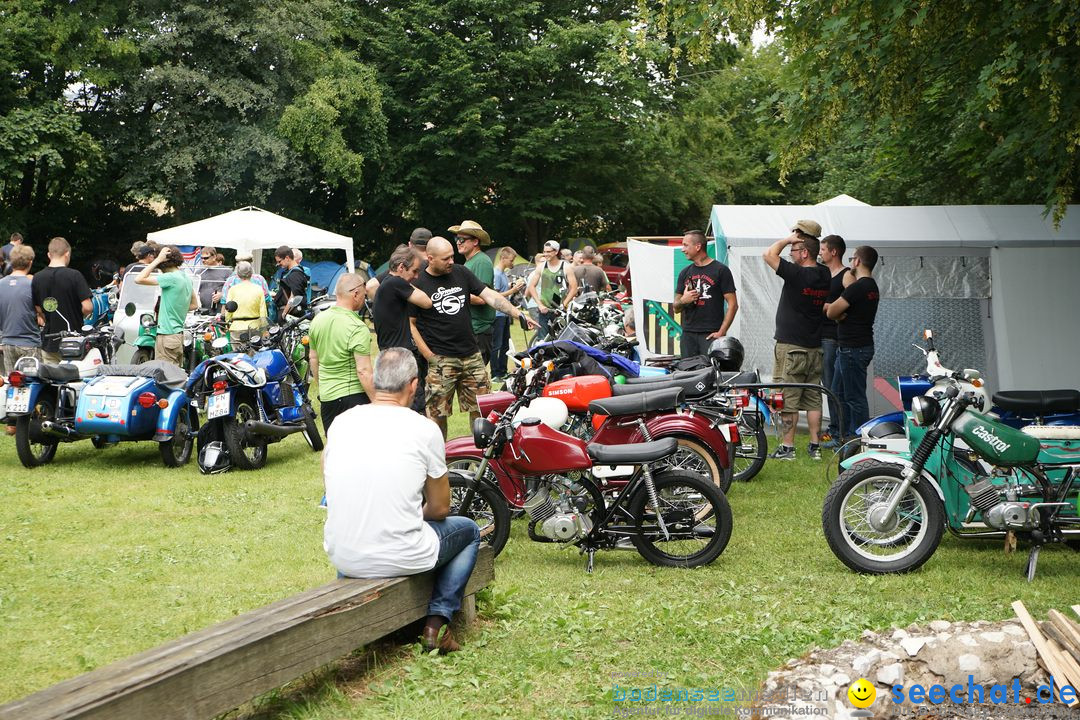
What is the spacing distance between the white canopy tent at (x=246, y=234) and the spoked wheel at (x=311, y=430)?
8.17 meters

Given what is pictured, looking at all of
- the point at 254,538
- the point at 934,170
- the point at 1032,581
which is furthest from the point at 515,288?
the point at 1032,581

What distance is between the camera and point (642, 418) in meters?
7.31

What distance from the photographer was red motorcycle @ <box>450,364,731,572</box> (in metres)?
5.99

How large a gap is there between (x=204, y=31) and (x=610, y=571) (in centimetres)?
2559

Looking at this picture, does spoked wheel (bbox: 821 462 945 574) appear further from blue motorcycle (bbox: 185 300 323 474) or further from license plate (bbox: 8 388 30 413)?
license plate (bbox: 8 388 30 413)

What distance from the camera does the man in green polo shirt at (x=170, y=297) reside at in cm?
1093

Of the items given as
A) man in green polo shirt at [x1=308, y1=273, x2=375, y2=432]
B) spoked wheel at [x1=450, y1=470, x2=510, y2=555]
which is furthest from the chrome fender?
man in green polo shirt at [x1=308, y1=273, x2=375, y2=432]

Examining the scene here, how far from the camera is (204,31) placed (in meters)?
28.0

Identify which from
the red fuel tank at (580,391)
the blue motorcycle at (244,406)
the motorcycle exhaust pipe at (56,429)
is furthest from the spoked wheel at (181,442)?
the red fuel tank at (580,391)

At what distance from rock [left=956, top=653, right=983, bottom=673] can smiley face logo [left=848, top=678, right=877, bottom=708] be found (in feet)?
1.20

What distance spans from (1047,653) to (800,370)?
18.5ft

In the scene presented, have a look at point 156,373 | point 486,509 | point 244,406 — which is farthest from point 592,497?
point 156,373

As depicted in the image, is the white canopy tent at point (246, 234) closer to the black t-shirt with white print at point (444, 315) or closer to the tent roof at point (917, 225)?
the tent roof at point (917, 225)

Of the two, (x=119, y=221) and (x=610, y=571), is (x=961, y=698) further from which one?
(x=119, y=221)
